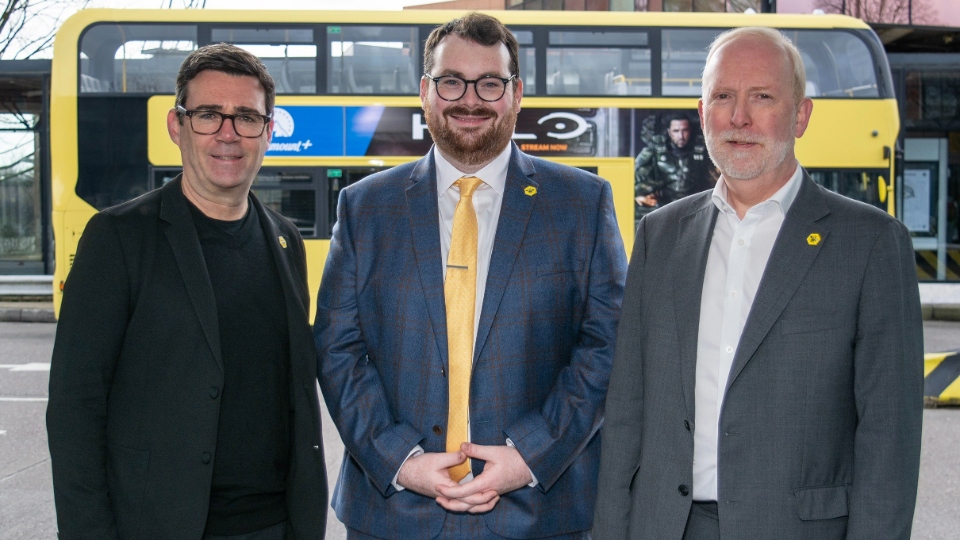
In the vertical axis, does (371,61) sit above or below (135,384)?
above

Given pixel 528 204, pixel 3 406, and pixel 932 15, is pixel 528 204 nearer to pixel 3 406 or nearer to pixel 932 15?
pixel 3 406

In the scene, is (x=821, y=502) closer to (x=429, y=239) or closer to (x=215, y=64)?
(x=429, y=239)

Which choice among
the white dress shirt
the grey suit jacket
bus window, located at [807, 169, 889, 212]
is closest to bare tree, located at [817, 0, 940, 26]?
bus window, located at [807, 169, 889, 212]

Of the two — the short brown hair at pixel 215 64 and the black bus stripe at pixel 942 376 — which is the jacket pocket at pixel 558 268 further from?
the black bus stripe at pixel 942 376

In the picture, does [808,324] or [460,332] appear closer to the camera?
[808,324]

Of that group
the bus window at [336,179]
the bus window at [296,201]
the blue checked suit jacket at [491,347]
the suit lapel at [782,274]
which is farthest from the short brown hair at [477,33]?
the bus window at [296,201]

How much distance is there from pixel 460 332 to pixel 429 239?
0.28m

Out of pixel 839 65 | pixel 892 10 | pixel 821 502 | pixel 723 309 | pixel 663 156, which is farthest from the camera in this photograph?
pixel 892 10

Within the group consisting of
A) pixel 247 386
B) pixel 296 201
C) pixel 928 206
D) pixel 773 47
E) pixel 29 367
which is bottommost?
pixel 29 367

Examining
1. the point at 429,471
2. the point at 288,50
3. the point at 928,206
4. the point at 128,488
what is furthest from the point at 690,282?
the point at 928,206

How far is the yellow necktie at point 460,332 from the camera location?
2.51 meters

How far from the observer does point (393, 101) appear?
11.2m

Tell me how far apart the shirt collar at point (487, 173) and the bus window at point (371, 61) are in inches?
342

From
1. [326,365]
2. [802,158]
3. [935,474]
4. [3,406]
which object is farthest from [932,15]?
[326,365]
